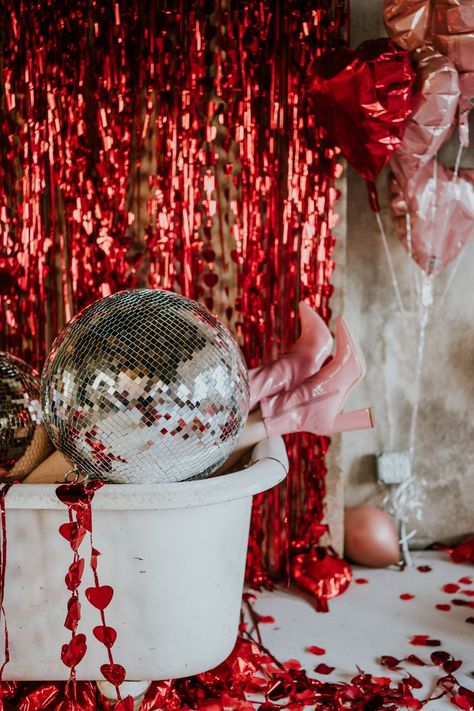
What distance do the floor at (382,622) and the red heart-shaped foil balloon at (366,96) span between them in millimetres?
1361

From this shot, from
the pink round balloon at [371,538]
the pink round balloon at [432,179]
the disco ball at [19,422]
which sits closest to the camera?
the disco ball at [19,422]

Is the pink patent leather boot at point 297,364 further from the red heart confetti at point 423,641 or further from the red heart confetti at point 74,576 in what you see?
the red heart confetti at point 423,641

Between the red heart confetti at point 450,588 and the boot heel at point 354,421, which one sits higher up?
the boot heel at point 354,421

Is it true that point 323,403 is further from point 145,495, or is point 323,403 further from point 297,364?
point 145,495

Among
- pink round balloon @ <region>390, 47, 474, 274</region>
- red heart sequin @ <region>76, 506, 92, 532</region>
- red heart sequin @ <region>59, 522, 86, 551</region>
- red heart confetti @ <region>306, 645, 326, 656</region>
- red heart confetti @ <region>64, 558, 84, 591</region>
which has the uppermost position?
pink round balloon @ <region>390, 47, 474, 274</region>

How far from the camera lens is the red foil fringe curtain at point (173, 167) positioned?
230 centimetres

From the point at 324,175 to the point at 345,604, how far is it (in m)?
1.40

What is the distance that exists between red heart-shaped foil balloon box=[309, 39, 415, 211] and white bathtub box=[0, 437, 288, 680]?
1098 millimetres

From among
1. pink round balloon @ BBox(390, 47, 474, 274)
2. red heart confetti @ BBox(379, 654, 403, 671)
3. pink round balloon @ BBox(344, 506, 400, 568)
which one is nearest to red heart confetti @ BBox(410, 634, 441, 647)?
red heart confetti @ BBox(379, 654, 403, 671)

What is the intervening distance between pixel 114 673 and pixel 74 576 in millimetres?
252

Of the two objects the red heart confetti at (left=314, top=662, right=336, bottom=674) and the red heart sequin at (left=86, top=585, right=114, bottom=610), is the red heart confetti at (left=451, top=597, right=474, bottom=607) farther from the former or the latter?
the red heart sequin at (left=86, top=585, right=114, bottom=610)

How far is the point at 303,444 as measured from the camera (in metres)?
2.44

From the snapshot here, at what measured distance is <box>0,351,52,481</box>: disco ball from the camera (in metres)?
1.60

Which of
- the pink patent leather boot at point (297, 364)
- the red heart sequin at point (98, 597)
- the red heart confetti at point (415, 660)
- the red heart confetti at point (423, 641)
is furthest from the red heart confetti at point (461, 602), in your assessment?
the red heart sequin at point (98, 597)
